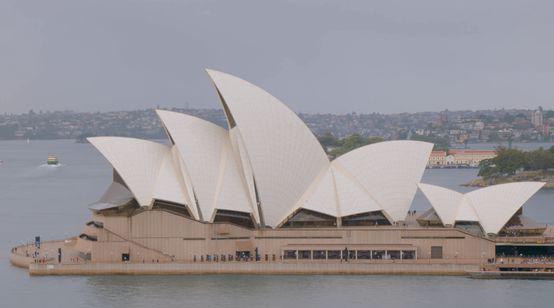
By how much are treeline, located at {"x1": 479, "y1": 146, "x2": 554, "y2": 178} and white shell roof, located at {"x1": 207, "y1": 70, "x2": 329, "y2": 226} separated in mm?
57990

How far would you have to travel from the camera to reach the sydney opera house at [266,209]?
49812 mm

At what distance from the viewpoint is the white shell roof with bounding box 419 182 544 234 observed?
5081 cm

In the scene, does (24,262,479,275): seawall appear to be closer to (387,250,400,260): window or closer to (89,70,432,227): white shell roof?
(387,250,400,260): window

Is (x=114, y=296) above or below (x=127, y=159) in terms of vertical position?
below

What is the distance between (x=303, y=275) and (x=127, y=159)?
30.9ft

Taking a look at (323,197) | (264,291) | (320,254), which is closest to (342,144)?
(323,197)

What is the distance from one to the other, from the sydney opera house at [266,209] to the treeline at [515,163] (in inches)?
2219

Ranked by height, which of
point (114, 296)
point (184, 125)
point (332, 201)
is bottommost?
point (114, 296)

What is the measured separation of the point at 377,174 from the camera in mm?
52375

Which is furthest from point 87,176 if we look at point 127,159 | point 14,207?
point 127,159

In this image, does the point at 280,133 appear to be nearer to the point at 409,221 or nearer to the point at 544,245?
the point at 409,221

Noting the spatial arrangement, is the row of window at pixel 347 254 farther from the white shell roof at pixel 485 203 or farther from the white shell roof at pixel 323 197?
the white shell roof at pixel 485 203

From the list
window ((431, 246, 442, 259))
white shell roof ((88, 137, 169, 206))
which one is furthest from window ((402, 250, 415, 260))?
white shell roof ((88, 137, 169, 206))

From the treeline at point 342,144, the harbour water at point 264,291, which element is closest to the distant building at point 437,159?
the treeline at point 342,144
